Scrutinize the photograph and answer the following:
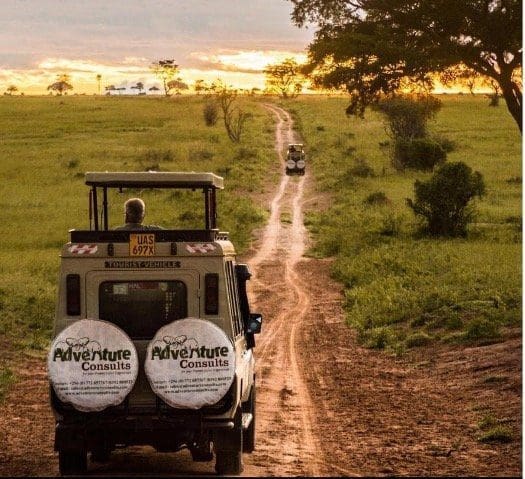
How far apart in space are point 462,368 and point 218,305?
28.3 ft

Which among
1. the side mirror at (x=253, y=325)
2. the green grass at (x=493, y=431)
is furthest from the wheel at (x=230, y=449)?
the green grass at (x=493, y=431)

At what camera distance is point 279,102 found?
119125 millimetres

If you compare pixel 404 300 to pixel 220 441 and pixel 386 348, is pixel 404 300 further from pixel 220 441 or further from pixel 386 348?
pixel 220 441

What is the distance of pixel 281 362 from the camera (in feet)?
59.6

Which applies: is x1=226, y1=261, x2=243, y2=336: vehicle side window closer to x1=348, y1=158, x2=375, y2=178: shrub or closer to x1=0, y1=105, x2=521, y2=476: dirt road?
x1=0, y1=105, x2=521, y2=476: dirt road

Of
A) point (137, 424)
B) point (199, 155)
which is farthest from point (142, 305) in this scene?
point (199, 155)

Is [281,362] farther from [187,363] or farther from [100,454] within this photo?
[187,363]

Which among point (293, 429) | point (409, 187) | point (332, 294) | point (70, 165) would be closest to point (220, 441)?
point (293, 429)

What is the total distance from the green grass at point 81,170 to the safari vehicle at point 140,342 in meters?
10.8

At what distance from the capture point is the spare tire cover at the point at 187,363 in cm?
862

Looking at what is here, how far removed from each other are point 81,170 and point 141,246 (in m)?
48.5

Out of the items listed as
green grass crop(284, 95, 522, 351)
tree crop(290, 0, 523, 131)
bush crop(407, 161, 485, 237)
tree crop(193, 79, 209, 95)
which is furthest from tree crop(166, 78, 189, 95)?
tree crop(290, 0, 523, 131)

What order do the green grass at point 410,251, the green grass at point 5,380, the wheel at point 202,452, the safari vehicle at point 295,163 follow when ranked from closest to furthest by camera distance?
the wheel at point 202,452, the green grass at point 5,380, the green grass at point 410,251, the safari vehicle at point 295,163

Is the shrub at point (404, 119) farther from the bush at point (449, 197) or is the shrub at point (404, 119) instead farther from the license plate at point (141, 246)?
the license plate at point (141, 246)
